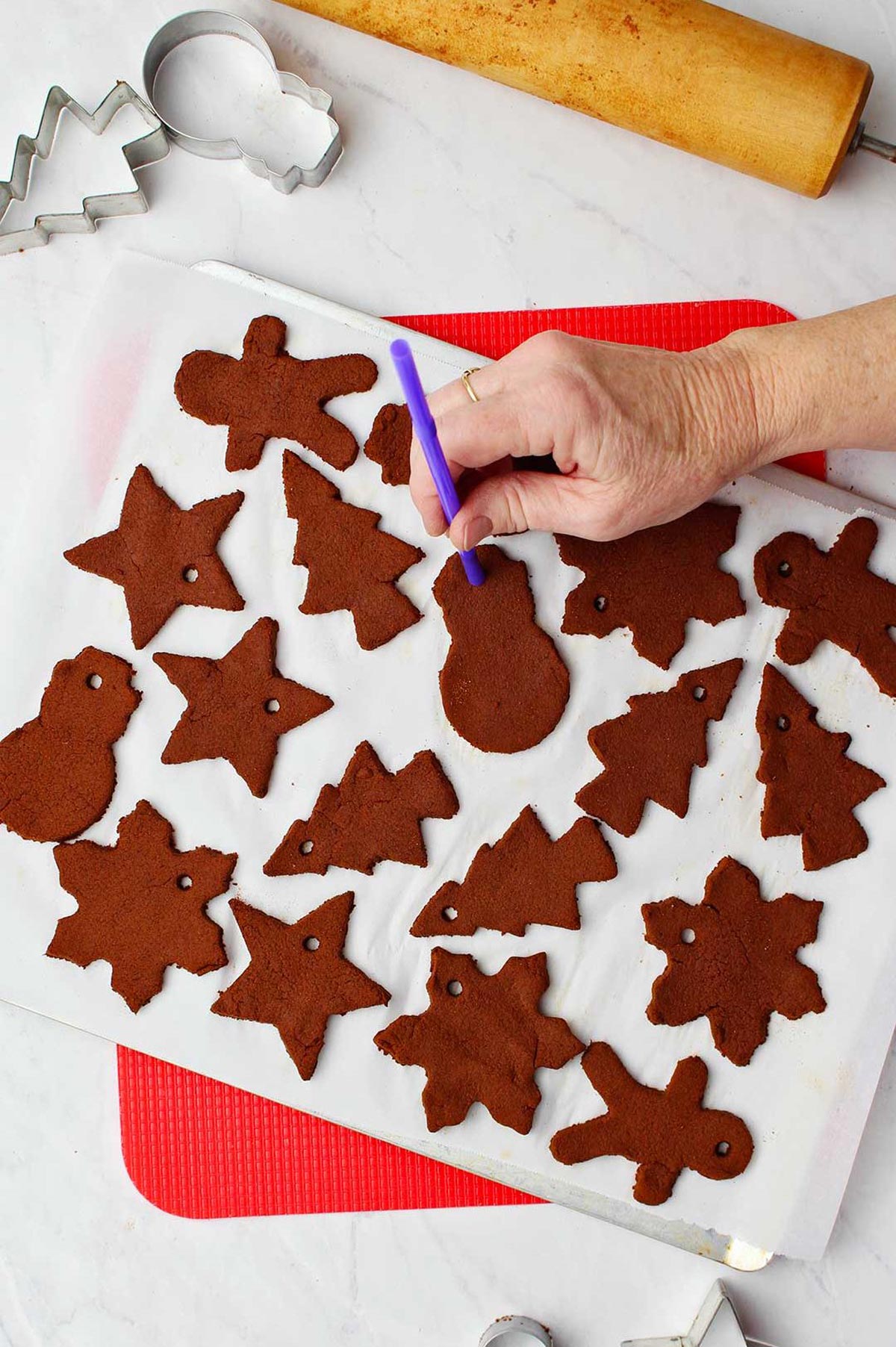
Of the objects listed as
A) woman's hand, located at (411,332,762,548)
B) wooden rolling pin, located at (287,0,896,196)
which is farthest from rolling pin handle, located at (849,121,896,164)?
woman's hand, located at (411,332,762,548)

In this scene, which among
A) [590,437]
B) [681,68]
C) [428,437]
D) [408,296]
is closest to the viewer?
[428,437]

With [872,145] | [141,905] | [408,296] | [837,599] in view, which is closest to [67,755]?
[141,905]

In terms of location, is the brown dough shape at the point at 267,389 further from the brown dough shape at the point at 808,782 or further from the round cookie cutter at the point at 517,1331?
the round cookie cutter at the point at 517,1331

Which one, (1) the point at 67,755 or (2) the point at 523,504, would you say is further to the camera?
(1) the point at 67,755

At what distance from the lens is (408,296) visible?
4.73ft

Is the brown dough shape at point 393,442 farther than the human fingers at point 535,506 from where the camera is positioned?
Yes

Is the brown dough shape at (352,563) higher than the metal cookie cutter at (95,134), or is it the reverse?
the metal cookie cutter at (95,134)

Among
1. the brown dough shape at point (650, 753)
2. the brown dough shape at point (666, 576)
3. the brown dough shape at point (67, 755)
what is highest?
the brown dough shape at point (666, 576)

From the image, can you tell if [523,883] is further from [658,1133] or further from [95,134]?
[95,134]

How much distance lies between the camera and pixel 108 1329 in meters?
1.44

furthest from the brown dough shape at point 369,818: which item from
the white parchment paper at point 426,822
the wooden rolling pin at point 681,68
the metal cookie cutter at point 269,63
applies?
the wooden rolling pin at point 681,68

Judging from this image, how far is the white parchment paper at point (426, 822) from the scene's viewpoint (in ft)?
4.40

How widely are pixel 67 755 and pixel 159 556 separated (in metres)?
0.26

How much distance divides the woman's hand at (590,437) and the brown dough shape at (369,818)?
294 millimetres
